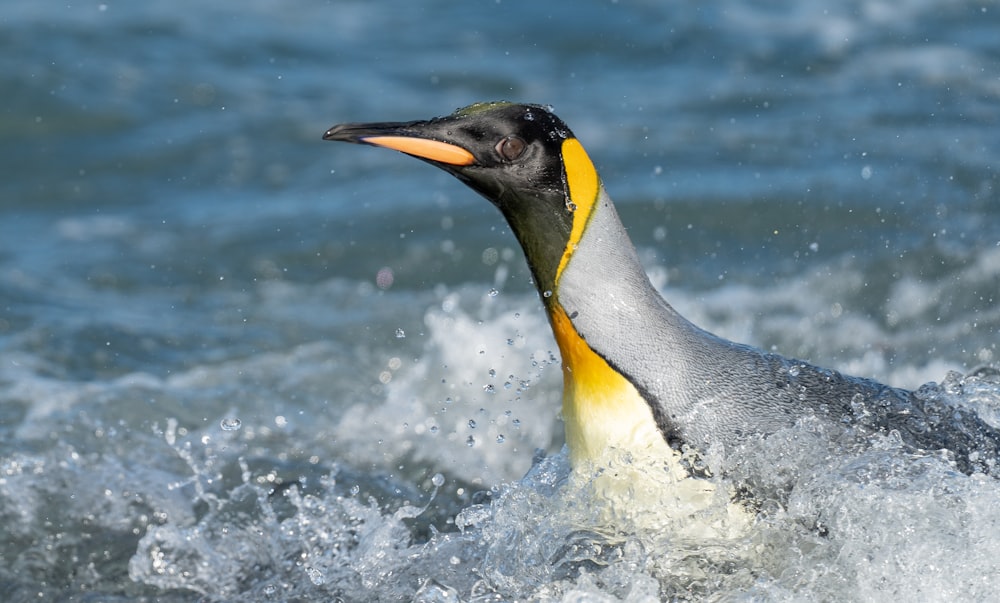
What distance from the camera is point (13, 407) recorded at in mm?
6320

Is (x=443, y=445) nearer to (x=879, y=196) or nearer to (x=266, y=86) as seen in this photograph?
(x=879, y=196)

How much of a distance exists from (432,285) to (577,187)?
14.7 ft

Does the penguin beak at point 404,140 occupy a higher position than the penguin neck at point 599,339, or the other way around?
the penguin beak at point 404,140

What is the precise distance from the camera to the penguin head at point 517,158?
11.6 feet

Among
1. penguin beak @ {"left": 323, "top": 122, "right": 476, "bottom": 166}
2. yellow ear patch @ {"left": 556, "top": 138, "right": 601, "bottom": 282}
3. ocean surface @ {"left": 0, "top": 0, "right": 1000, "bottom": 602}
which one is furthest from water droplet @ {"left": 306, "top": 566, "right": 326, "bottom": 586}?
penguin beak @ {"left": 323, "top": 122, "right": 476, "bottom": 166}

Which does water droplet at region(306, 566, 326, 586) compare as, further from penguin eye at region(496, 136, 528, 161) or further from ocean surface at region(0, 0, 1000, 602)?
penguin eye at region(496, 136, 528, 161)

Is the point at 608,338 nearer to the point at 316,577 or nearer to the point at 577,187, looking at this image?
the point at 577,187

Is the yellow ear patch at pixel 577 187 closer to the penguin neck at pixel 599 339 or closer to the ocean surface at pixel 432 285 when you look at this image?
the penguin neck at pixel 599 339

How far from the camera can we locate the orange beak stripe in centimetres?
347

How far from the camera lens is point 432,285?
8.11 meters

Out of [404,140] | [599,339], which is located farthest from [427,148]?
[599,339]

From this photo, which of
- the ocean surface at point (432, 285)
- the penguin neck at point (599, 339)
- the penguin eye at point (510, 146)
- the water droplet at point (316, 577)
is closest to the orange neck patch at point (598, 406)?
the penguin neck at point (599, 339)

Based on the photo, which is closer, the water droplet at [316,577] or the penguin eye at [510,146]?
the penguin eye at [510,146]

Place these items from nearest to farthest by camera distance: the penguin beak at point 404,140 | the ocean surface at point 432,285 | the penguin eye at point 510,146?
the penguin beak at point 404,140
the penguin eye at point 510,146
the ocean surface at point 432,285
